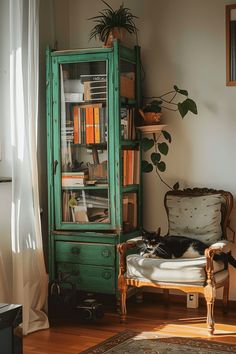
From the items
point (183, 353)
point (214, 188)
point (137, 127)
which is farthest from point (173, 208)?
point (183, 353)

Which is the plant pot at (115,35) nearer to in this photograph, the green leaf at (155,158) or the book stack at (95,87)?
the book stack at (95,87)

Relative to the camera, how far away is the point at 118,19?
457 centimetres

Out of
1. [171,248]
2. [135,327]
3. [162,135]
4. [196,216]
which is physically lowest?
[135,327]

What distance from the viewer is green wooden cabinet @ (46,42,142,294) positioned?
443 centimetres

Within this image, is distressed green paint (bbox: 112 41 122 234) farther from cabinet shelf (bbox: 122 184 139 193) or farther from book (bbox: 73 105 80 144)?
book (bbox: 73 105 80 144)

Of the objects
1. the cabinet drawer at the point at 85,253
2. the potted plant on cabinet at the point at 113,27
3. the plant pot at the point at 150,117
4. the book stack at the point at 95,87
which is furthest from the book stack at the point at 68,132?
the cabinet drawer at the point at 85,253

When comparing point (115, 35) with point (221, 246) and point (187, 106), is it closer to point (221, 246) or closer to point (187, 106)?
point (187, 106)

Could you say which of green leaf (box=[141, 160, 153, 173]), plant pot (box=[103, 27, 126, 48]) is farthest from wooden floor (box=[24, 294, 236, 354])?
plant pot (box=[103, 27, 126, 48])

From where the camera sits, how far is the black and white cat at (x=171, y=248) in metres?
4.12

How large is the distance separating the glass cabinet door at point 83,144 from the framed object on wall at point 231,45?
0.95 m

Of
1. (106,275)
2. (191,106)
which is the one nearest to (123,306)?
(106,275)

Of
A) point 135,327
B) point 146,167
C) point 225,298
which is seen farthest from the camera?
point 146,167

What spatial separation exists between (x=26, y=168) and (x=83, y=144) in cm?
56

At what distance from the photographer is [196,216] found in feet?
14.4
